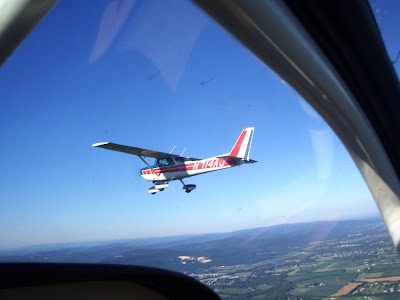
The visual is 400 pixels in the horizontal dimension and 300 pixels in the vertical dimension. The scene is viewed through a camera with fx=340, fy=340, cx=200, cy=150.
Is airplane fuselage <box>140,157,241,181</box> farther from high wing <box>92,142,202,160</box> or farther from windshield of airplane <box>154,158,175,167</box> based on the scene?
high wing <box>92,142,202,160</box>

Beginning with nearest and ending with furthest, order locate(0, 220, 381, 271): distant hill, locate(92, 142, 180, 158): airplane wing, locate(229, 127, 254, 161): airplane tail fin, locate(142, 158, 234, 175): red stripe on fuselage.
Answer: locate(0, 220, 381, 271): distant hill < locate(92, 142, 180, 158): airplane wing < locate(142, 158, 234, 175): red stripe on fuselage < locate(229, 127, 254, 161): airplane tail fin

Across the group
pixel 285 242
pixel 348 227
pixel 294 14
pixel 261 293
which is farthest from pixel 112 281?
pixel 285 242

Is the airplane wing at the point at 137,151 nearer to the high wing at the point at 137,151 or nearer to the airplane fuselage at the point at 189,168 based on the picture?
the high wing at the point at 137,151

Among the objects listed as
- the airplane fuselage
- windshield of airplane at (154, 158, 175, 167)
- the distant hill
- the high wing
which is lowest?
the distant hill

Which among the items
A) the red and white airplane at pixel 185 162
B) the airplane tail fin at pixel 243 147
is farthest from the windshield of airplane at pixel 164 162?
the airplane tail fin at pixel 243 147

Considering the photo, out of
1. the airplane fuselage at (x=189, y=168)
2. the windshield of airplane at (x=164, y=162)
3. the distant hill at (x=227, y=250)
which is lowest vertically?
the distant hill at (x=227, y=250)

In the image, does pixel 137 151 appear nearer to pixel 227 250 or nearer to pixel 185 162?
pixel 185 162

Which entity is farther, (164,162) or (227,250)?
(164,162)

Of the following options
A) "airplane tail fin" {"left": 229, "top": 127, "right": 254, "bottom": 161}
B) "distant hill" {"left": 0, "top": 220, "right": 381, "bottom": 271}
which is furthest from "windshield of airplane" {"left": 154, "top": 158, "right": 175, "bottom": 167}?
"distant hill" {"left": 0, "top": 220, "right": 381, "bottom": 271}

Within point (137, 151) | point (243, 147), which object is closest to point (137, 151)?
point (137, 151)
